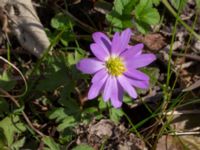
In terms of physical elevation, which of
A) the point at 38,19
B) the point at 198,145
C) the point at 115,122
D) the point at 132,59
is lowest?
the point at 198,145

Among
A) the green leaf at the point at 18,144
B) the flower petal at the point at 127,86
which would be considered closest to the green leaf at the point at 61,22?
the flower petal at the point at 127,86

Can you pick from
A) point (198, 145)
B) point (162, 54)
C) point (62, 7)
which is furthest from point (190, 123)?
point (62, 7)

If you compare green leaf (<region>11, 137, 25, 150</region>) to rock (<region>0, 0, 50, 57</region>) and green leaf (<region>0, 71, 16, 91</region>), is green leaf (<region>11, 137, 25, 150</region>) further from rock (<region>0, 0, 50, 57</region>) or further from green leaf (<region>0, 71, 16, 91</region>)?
rock (<region>0, 0, 50, 57</region>)

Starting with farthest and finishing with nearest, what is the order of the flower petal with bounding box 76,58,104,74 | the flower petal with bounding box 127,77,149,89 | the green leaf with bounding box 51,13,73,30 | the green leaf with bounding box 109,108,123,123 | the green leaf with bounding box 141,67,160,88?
the green leaf with bounding box 51,13,73,30
the green leaf with bounding box 141,67,160,88
the green leaf with bounding box 109,108,123,123
the flower petal with bounding box 127,77,149,89
the flower petal with bounding box 76,58,104,74

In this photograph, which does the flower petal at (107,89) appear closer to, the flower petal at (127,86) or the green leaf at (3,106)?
the flower petal at (127,86)

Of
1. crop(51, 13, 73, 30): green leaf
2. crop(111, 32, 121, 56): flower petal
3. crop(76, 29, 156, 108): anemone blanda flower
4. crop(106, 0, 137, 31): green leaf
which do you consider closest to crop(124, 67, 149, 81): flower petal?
crop(76, 29, 156, 108): anemone blanda flower

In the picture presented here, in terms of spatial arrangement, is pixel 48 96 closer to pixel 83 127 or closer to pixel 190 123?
pixel 83 127
